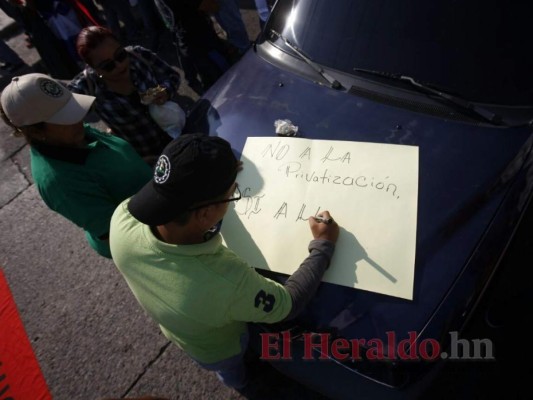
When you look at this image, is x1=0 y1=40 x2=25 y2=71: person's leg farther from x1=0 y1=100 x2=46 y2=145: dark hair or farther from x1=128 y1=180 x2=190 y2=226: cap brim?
x1=128 y1=180 x2=190 y2=226: cap brim

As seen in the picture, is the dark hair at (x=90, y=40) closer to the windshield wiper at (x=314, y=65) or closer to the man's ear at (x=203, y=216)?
the windshield wiper at (x=314, y=65)

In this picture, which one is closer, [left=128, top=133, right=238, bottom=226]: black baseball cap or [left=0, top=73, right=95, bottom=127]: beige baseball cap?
[left=128, top=133, right=238, bottom=226]: black baseball cap

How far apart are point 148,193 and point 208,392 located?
156cm

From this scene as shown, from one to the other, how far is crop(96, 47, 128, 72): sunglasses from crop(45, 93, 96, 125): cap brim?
47 centimetres

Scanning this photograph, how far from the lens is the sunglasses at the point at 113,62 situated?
1978 mm

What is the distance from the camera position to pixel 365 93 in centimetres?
167

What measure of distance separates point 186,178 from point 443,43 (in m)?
1.31

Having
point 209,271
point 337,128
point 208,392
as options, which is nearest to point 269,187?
point 337,128

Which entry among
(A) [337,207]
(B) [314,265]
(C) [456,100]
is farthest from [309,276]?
(C) [456,100]

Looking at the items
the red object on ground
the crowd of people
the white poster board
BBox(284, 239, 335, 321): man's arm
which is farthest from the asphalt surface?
BBox(284, 239, 335, 321): man's arm

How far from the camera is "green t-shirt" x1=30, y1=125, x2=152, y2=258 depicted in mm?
1496

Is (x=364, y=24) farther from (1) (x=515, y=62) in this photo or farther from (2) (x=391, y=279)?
(2) (x=391, y=279)

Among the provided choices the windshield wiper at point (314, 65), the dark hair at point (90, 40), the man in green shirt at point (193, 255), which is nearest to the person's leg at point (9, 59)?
the dark hair at point (90, 40)

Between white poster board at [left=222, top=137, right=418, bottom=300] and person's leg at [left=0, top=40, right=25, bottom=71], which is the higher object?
white poster board at [left=222, top=137, right=418, bottom=300]
